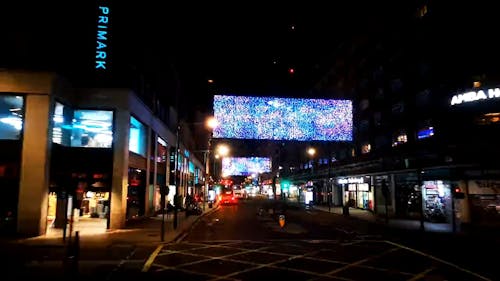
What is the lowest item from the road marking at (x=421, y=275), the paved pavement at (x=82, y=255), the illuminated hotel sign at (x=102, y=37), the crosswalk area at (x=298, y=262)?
the road marking at (x=421, y=275)

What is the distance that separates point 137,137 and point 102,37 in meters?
9.98

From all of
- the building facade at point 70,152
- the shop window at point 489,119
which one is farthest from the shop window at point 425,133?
the building facade at point 70,152

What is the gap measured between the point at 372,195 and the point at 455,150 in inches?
784

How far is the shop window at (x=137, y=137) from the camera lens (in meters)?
32.5

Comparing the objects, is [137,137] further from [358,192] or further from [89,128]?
[358,192]

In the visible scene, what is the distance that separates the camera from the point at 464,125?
34625 millimetres

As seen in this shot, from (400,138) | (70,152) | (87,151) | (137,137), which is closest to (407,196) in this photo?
(400,138)

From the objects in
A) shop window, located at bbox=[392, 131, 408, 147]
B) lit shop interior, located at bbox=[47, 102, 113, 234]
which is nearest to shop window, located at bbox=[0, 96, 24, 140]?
lit shop interior, located at bbox=[47, 102, 113, 234]

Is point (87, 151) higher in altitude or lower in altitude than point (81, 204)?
higher

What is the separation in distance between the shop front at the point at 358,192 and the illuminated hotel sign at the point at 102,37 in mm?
33894

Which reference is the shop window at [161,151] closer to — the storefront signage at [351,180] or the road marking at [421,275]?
the storefront signage at [351,180]

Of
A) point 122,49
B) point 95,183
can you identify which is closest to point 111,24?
point 122,49

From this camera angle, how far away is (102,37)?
2669cm

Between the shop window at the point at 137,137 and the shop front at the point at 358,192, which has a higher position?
the shop window at the point at 137,137
